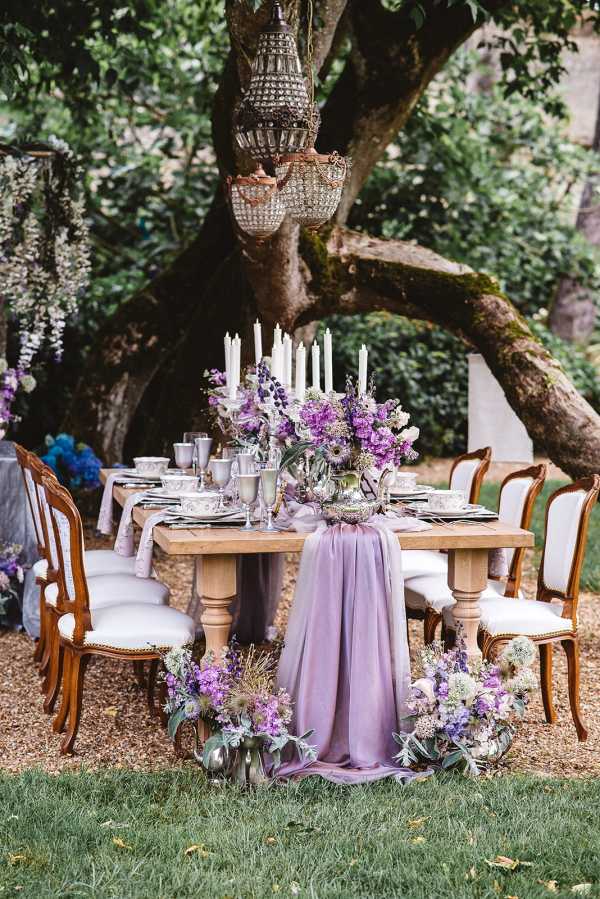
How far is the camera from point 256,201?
4562 mm

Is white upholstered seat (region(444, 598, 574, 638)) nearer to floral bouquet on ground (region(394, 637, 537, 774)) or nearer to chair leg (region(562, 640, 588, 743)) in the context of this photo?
chair leg (region(562, 640, 588, 743))

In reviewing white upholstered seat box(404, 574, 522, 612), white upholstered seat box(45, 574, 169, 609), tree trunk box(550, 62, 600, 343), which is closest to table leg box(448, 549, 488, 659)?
white upholstered seat box(404, 574, 522, 612)

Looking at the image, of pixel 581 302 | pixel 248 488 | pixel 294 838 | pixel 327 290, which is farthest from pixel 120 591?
pixel 581 302

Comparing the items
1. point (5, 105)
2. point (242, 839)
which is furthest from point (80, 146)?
point (242, 839)

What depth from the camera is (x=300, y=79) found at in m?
4.36

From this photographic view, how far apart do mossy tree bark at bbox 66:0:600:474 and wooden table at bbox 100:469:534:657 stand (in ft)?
6.44

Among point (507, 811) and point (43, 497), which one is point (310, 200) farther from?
point (507, 811)

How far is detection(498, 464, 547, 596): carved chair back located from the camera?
5.12 m

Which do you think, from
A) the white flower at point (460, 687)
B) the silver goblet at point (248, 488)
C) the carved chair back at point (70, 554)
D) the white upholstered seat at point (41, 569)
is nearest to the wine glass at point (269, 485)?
the silver goblet at point (248, 488)

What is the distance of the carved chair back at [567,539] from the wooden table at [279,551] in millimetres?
396

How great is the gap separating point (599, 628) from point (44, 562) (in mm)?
3182

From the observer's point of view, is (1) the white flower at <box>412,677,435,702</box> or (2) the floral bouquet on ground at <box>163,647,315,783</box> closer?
(2) the floral bouquet on ground at <box>163,647,315,783</box>

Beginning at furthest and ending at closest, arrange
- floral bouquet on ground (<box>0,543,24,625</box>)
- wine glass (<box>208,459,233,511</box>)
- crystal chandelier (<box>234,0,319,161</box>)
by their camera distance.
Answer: floral bouquet on ground (<box>0,543,24,625</box>) → wine glass (<box>208,459,233,511</box>) → crystal chandelier (<box>234,0,319,161</box>)

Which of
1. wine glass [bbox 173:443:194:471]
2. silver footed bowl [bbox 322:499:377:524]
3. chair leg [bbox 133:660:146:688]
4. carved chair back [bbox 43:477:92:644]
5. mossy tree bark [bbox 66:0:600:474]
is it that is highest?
mossy tree bark [bbox 66:0:600:474]
